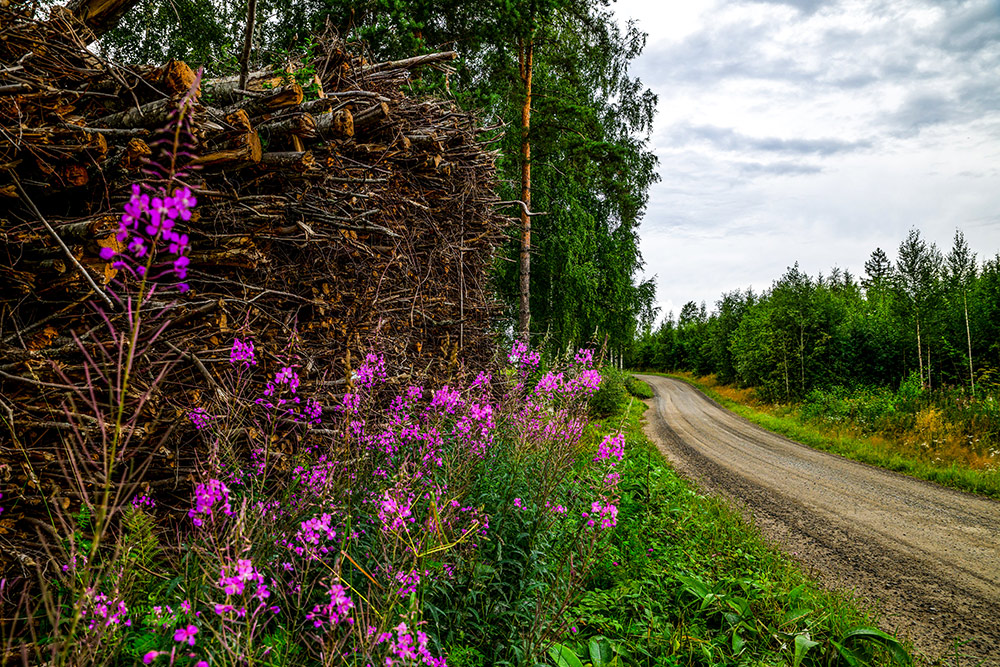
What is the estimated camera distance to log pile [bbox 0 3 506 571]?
2184 mm

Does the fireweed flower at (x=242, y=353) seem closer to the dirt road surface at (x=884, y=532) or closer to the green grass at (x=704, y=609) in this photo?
the green grass at (x=704, y=609)

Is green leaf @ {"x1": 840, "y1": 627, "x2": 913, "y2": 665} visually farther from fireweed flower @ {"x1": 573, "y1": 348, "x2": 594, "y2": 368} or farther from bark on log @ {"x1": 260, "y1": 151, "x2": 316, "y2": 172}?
bark on log @ {"x1": 260, "y1": 151, "x2": 316, "y2": 172}

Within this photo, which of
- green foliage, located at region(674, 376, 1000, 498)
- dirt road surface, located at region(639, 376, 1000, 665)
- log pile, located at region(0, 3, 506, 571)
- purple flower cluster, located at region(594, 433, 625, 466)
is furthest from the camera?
green foliage, located at region(674, 376, 1000, 498)

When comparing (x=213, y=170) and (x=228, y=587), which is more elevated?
(x=213, y=170)

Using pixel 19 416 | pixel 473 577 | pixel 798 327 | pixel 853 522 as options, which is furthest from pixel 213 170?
pixel 798 327

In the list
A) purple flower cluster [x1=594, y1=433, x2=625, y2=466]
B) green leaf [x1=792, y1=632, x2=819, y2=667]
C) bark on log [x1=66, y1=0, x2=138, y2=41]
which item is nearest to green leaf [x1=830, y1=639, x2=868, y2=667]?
green leaf [x1=792, y1=632, x2=819, y2=667]

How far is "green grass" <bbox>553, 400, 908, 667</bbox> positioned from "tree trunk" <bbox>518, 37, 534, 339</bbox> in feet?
19.7

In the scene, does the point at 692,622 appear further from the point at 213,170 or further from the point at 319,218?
the point at 213,170

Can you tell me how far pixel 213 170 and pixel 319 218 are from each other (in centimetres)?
77

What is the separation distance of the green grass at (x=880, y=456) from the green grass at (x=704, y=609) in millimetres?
6092

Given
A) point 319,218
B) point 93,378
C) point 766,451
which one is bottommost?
point 766,451

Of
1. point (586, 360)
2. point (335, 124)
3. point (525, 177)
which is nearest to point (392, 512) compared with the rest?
point (335, 124)

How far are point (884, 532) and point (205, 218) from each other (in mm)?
7742

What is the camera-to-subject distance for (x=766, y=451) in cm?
1120
